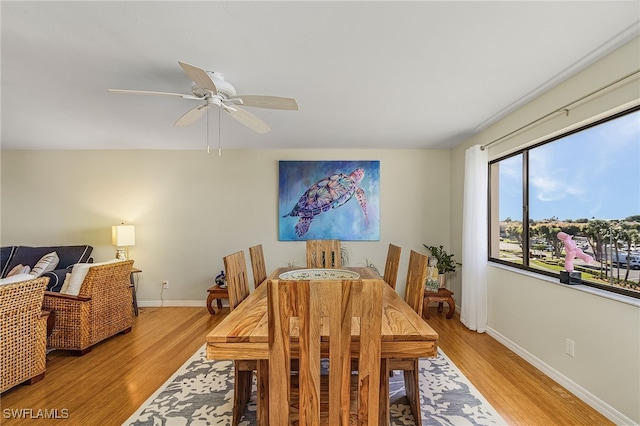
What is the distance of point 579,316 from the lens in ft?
6.88

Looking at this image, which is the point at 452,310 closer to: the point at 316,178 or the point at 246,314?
the point at 316,178

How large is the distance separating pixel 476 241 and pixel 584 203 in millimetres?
1204

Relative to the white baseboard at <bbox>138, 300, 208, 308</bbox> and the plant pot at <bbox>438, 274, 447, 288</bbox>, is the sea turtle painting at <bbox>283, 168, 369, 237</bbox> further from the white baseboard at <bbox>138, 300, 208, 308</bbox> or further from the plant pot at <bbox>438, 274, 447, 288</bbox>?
the white baseboard at <bbox>138, 300, 208, 308</bbox>

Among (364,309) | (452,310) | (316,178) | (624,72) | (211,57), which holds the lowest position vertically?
(452,310)

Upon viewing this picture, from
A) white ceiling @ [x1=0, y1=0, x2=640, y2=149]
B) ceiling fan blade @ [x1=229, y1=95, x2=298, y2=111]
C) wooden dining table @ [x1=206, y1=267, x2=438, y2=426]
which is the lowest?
wooden dining table @ [x1=206, y1=267, x2=438, y2=426]

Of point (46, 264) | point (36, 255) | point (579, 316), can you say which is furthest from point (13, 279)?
point (579, 316)

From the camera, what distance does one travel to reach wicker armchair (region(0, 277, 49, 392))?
2051 millimetres

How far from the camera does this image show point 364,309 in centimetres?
102

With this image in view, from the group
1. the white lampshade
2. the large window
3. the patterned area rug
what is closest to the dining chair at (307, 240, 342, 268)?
the patterned area rug

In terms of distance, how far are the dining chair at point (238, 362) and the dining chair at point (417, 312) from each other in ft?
3.02

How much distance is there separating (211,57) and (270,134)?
1.75m

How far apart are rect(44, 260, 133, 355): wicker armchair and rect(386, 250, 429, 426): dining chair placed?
284cm

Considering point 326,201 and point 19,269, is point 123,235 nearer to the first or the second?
point 19,269

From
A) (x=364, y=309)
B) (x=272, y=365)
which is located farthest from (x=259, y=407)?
(x=364, y=309)
